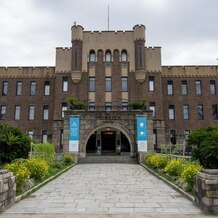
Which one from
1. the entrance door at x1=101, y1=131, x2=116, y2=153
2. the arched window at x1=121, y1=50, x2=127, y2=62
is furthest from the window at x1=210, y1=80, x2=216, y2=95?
the entrance door at x1=101, y1=131, x2=116, y2=153

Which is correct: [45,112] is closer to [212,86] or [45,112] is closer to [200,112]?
[200,112]

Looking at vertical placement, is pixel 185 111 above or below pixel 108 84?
below

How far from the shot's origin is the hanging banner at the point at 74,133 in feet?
94.8

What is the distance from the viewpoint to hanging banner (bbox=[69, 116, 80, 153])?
2889cm

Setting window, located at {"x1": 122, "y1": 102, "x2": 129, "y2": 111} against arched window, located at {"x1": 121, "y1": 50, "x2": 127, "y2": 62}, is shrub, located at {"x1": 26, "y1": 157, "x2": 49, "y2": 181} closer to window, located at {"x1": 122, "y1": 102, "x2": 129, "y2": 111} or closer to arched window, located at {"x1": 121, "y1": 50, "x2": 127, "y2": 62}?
window, located at {"x1": 122, "y1": 102, "x2": 129, "y2": 111}

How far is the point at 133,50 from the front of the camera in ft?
120

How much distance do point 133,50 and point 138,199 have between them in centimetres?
2915

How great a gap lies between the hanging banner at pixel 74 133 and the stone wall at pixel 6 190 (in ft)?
66.9

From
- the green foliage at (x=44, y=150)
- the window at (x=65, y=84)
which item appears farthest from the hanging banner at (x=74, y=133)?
the green foliage at (x=44, y=150)

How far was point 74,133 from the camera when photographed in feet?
96.1

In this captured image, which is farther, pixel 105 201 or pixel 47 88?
pixel 47 88

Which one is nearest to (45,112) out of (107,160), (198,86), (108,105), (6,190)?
(108,105)

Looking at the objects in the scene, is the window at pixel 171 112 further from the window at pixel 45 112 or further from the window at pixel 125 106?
the window at pixel 45 112

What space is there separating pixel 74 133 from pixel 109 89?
365 inches
